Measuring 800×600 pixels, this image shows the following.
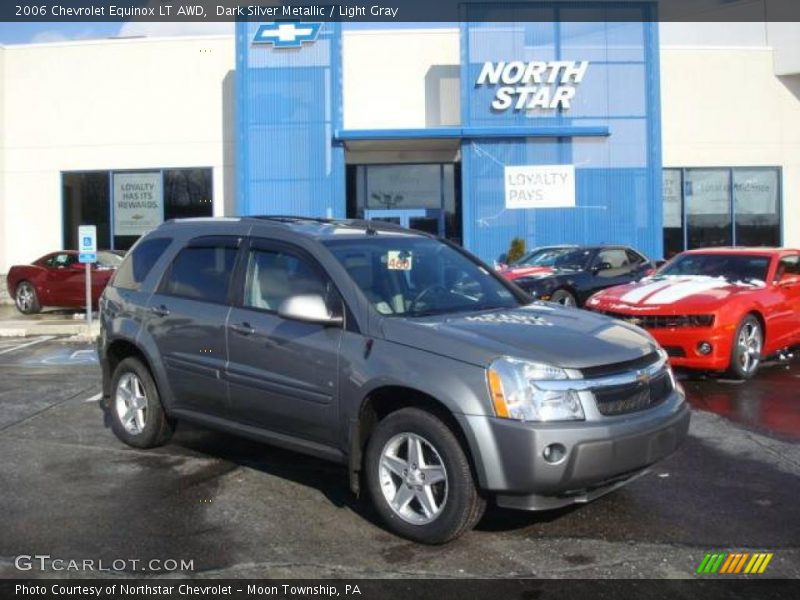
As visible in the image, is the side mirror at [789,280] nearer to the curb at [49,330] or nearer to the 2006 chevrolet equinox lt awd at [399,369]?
the 2006 chevrolet equinox lt awd at [399,369]

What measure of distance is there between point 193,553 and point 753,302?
276 inches

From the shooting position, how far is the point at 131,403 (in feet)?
21.3

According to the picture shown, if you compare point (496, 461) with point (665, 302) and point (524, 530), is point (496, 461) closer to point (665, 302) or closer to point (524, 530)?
point (524, 530)

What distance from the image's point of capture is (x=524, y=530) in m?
4.66

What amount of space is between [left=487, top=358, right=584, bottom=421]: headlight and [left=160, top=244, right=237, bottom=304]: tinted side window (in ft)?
7.28

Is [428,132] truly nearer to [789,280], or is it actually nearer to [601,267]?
[601,267]

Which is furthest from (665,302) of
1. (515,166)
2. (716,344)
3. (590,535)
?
(515,166)

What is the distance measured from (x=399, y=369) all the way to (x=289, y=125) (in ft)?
59.4

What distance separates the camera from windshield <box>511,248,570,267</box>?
15054 millimetres

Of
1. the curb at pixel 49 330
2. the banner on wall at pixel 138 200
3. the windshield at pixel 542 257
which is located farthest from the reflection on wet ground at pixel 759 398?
the banner on wall at pixel 138 200

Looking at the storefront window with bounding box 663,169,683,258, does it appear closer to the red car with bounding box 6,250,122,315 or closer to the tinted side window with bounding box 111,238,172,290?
the red car with bounding box 6,250,122,315

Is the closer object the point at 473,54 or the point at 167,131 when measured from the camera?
the point at 473,54

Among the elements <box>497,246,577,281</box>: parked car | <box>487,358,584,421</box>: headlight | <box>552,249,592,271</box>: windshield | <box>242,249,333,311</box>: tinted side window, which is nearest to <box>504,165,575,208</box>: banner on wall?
<box>497,246,577,281</box>: parked car

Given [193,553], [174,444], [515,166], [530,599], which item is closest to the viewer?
[530,599]
